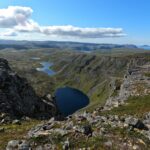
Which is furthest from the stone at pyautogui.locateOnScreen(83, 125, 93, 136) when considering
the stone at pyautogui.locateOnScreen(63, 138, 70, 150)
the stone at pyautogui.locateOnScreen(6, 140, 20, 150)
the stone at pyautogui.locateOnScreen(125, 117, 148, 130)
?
the stone at pyautogui.locateOnScreen(6, 140, 20, 150)

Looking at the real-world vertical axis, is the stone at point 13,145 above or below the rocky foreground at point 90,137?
below

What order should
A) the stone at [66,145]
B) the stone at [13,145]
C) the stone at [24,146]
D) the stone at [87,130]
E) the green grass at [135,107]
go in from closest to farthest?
the stone at [66,145], the stone at [24,146], the stone at [13,145], the stone at [87,130], the green grass at [135,107]

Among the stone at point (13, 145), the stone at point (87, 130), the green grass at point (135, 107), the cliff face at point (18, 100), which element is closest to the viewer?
the stone at point (13, 145)

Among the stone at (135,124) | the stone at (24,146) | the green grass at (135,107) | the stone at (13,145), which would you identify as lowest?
the green grass at (135,107)

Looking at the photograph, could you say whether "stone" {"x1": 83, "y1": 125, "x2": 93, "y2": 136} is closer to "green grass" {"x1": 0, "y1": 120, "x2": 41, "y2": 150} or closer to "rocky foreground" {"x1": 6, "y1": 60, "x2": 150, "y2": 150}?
"rocky foreground" {"x1": 6, "y1": 60, "x2": 150, "y2": 150}

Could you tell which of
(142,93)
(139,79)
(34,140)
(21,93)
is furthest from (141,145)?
(139,79)

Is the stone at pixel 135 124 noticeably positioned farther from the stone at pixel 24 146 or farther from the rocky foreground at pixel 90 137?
the stone at pixel 24 146

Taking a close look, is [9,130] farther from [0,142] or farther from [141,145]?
[141,145]

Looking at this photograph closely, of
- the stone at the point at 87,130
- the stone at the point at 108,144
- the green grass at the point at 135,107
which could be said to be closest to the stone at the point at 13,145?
the stone at the point at 87,130
